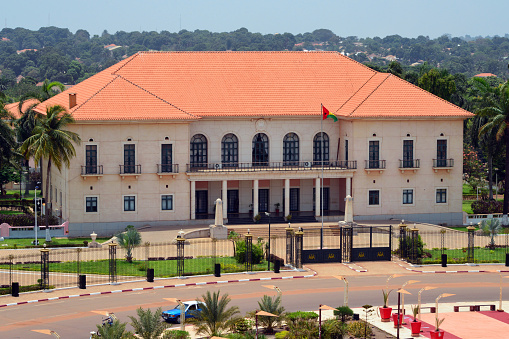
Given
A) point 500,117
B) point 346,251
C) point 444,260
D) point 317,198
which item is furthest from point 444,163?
point 346,251

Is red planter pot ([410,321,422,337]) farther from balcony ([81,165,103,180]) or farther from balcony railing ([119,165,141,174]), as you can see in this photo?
balcony ([81,165,103,180])

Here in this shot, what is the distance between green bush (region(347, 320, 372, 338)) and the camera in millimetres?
42441

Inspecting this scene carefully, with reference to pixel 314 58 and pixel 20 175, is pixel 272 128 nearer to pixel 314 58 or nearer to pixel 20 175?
pixel 314 58

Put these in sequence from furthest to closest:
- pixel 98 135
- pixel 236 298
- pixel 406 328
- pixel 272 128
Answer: pixel 272 128
pixel 98 135
pixel 236 298
pixel 406 328

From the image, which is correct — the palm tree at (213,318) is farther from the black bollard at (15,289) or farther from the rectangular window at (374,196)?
the rectangular window at (374,196)

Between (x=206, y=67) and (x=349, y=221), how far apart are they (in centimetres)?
1896

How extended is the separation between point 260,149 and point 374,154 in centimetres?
936

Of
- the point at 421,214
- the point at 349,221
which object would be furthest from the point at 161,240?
the point at 421,214

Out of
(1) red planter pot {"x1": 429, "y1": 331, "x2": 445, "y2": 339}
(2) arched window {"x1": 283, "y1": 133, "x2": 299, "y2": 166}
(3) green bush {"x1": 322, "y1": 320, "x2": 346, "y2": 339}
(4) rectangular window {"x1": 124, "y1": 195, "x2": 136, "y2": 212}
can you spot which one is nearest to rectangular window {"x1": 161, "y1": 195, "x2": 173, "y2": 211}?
(4) rectangular window {"x1": 124, "y1": 195, "x2": 136, "y2": 212}

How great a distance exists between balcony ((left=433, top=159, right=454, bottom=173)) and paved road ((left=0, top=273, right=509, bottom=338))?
20942 millimetres

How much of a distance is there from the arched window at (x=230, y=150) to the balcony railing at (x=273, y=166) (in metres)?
0.43

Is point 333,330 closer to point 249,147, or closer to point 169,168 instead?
point 169,168

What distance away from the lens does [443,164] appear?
77562 mm

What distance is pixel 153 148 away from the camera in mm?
73000
